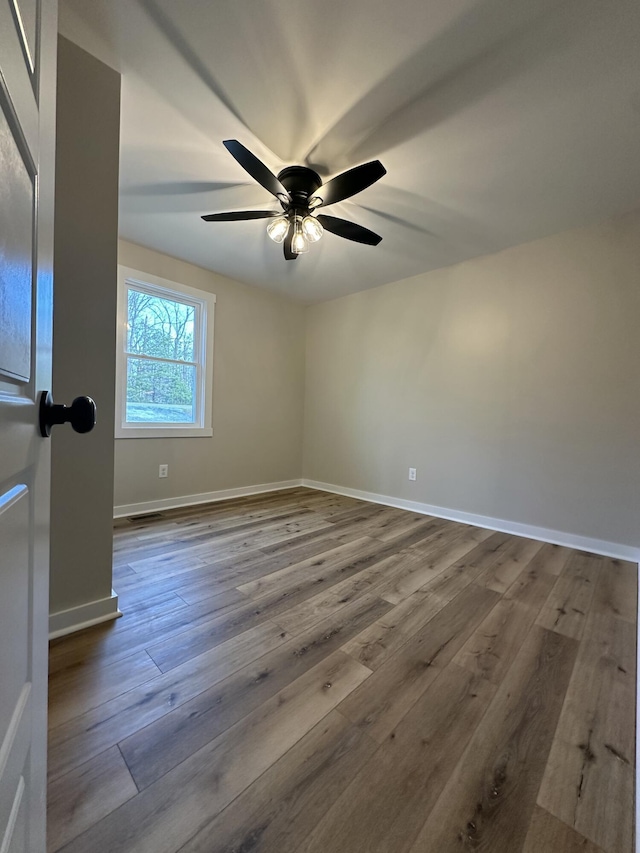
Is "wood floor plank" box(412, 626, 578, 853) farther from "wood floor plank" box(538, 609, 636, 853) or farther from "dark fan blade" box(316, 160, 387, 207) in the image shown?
"dark fan blade" box(316, 160, 387, 207)

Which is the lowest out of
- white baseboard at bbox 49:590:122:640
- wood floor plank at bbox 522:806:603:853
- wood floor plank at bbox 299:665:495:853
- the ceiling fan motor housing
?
wood floor plank at bbox 522:806:603:853

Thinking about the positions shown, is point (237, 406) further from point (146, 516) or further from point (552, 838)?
point (552, 838)

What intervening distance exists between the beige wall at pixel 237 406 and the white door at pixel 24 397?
2743mm

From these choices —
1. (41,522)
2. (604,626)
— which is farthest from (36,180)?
(604,626)

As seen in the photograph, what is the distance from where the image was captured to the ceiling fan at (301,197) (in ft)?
5.22

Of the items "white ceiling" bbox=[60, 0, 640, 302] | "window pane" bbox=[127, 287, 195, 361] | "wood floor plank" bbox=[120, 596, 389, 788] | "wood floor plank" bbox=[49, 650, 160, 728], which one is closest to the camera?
"wood floor plank" bbox=[120, 596, 389, 788]

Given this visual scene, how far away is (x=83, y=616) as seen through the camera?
148cm

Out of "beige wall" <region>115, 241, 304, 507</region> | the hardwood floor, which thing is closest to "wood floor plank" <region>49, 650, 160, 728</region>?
the hardwood floor

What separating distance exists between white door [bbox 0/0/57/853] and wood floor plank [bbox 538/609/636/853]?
118cm

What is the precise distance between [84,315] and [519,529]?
131 inches

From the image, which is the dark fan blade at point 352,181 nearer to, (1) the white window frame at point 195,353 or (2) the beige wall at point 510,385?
(2) the beige wall at point 510,385

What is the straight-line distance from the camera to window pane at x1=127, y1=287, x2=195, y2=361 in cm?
309

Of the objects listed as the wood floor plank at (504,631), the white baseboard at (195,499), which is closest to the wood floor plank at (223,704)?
the wood floor plank at (504,631)

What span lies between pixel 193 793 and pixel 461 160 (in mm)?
2887
